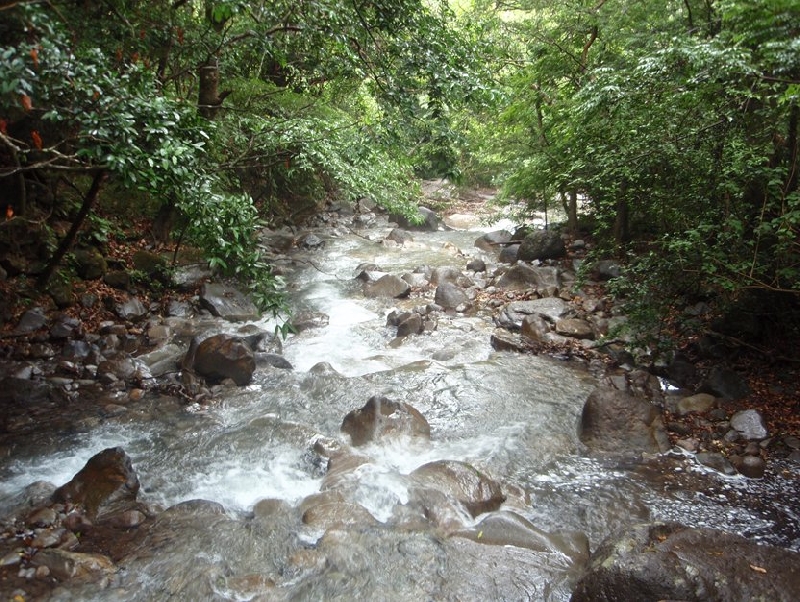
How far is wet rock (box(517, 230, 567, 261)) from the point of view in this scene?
507 inches

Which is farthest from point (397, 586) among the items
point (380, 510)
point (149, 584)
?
point (149, 584)

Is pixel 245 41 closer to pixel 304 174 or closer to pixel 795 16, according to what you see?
pixel 795 16

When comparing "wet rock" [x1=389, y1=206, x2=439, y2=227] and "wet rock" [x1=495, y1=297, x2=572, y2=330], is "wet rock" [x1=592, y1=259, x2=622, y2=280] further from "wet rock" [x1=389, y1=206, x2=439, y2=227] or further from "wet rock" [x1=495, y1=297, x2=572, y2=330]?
"wet rock" [x1=389, y1=206, x2=439, y2=227]

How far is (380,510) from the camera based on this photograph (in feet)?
15.5

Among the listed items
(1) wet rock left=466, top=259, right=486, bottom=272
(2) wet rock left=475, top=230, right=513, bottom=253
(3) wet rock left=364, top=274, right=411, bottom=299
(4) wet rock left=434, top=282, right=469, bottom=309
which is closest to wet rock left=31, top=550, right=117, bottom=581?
(4) wet rock left=434, top=282, right=469, bottom=309

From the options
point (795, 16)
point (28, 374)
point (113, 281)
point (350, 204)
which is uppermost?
point (795, 16)

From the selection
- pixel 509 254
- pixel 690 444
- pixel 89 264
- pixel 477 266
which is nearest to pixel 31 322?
pixel 89 264

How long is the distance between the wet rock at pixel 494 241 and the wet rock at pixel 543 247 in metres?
2.37

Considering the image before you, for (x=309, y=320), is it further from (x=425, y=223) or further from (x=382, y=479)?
(x=425, y=223)

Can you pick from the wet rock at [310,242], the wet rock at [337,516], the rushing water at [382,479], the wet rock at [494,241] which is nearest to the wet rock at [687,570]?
the rushing water at [382,479]

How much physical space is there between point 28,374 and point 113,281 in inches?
103

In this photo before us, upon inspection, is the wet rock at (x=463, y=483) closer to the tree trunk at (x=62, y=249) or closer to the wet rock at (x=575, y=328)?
the wet rock at (x=575, y=328)

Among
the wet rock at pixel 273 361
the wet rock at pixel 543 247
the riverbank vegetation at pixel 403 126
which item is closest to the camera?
the riverbank vegetation at pixel 403 126

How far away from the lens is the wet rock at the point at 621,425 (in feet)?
18.4
